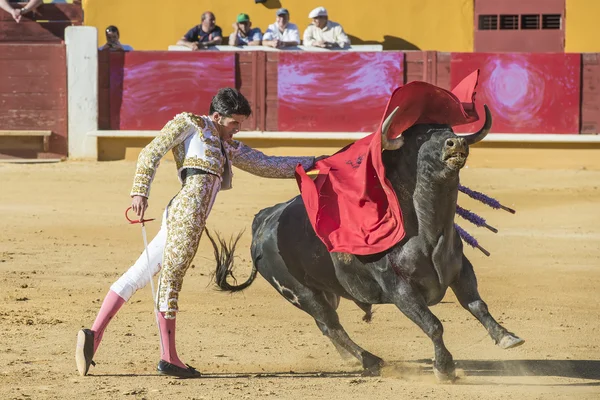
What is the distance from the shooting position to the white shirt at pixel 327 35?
42.8ft

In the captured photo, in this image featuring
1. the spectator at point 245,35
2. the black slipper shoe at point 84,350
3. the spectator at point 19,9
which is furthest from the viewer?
the spectator at point 19,9

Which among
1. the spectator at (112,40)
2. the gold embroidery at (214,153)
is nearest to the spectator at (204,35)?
the spectator at (112,40)

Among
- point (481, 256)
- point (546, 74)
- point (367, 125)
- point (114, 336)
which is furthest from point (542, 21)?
point (114, 336)

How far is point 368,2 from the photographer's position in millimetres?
13875

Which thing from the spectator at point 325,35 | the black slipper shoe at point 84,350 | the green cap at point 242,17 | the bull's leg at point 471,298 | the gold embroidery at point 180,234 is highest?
the green cap at point 242,17

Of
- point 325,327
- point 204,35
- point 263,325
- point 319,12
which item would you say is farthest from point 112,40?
point 325,327

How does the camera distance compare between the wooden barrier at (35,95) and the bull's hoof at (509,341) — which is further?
the wooden barrier at (35,95)

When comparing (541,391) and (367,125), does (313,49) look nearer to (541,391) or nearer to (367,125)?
(367,125)

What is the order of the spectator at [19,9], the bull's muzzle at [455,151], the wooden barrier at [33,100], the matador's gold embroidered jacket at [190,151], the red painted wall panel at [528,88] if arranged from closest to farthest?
the bull's muzzle at [455,151]
the matador's gold embroidered jacket at [190,151]
the red painted wall panel at [528,88]
the wooden barrier at [33,100]
the spectator at [19,9]

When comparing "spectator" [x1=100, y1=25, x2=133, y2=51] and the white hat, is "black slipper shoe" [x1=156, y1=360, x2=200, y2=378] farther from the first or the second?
"spectator" [x1=100, y1=25, x2=133, y2=51]

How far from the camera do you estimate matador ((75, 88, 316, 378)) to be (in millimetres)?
4500

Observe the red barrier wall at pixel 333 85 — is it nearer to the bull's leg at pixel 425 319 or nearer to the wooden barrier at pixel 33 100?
the wooden barrier at pixel 33 100

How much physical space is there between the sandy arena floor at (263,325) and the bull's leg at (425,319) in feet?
0.26

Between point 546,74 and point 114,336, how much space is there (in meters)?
8.21
